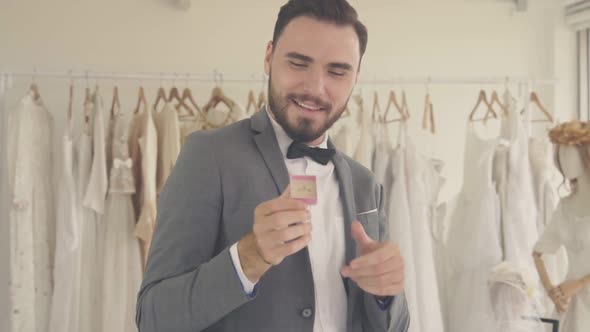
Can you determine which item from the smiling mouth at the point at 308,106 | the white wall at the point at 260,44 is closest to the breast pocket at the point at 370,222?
the smiling mouth at the point at 308,106

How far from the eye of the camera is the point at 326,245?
40.3 inches

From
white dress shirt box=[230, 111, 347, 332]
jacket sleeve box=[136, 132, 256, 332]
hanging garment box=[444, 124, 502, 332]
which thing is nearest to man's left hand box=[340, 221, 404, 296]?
white dress shirt box=[230, 111, 347, 332]

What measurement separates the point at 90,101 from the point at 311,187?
181 centimetres

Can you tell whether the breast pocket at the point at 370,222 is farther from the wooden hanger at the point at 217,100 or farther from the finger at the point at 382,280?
the wooden hanger at the point at 217,100

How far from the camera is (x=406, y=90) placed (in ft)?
9.96

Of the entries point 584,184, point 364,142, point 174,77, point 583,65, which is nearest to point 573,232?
point 584,184

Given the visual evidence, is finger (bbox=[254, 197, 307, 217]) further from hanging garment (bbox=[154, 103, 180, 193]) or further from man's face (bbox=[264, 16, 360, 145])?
hanging garment (bbox=[154, 103, 180, 193])

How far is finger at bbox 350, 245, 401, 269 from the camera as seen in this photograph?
0.87 metres

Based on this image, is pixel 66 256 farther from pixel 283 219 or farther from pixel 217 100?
pixel 283 219

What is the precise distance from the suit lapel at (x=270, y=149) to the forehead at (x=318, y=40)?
14 cm

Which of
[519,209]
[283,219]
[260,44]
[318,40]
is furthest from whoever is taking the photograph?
[260,44]

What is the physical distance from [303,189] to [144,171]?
5.09 feet

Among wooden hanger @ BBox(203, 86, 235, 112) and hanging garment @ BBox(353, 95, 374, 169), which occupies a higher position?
wooden hanger @ BBox(203, 86, 235, 112)

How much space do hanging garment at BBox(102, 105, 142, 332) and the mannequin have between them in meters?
1.75
